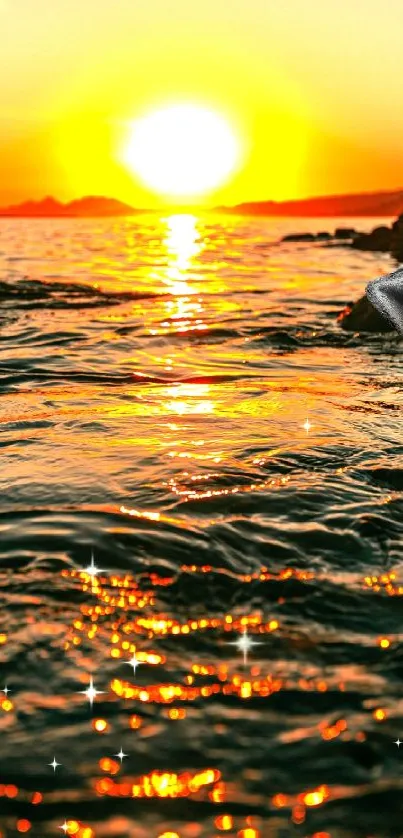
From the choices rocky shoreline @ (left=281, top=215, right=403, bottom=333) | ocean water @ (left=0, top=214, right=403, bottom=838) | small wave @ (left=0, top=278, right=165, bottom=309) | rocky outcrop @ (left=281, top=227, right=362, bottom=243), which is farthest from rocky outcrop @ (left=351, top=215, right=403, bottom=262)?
ocean water @ (left=0, top=214, right=403, bottom=838)

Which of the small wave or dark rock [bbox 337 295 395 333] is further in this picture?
the small wave

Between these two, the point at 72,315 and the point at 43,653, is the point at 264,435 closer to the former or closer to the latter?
the point at 43,653

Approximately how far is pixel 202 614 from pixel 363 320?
1264 centimetres

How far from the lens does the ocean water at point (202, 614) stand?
3.13 m

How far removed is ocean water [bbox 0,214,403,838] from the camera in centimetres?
313

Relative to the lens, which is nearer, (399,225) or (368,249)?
(399,225)

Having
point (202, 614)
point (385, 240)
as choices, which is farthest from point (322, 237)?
point (202, 614)

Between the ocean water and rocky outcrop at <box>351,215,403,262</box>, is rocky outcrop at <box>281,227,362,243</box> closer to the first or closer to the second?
rocky outcrop at <box>351,215,403,262</box>

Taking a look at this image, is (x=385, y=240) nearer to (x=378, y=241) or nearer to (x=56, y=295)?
(x=378, y=241)

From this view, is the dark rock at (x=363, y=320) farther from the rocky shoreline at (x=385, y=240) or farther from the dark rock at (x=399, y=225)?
the dark rock at (x=399, y=225)

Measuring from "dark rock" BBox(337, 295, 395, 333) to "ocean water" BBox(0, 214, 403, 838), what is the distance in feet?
20.5

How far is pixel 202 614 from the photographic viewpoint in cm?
439

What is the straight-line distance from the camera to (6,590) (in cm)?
457

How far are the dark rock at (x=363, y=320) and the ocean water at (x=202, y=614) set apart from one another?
6.25 m
